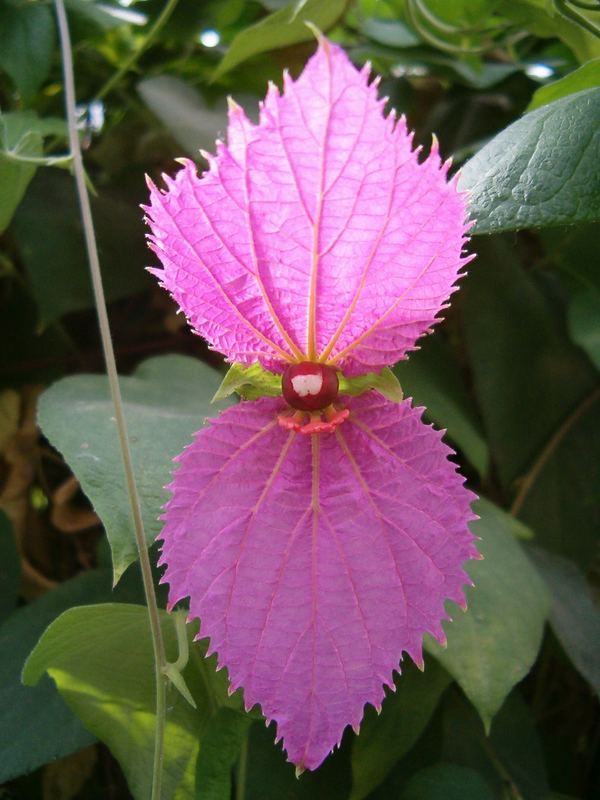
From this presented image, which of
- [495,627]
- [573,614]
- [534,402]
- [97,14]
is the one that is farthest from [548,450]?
[97,14]

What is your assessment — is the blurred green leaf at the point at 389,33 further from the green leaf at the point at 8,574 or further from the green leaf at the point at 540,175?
the green leaf at the point at 8,574

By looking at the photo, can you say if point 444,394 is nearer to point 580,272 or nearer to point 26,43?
point 580,272

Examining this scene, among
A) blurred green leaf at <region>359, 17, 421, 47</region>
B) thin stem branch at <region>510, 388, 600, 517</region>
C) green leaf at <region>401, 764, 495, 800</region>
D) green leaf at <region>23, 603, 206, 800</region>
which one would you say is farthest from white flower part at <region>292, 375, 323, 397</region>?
blurred green leaf at <region>359, 17, 421, 47</region>

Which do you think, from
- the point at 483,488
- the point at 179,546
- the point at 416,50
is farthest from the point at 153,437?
the point at 416,50

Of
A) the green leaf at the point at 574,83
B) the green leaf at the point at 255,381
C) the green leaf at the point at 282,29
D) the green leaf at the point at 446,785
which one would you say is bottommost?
the green leaf at the point at 446,785

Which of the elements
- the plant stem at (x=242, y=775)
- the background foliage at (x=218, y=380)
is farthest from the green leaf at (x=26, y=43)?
the plant stem at (x=242, y=775)

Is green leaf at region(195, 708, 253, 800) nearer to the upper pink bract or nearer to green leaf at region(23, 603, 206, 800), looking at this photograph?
green leaf at region(23, 603, 206, 800)
